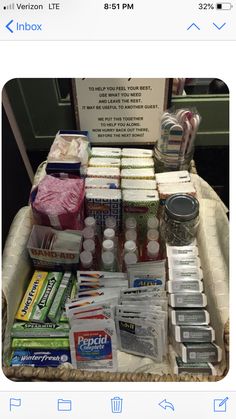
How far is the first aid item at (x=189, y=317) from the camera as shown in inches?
35.1

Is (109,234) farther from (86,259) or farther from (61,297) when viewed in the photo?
(61,297)

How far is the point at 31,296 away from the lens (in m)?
1.01

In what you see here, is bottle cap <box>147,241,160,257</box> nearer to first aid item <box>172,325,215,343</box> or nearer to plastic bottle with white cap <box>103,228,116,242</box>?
plastic bottle with white cap <box>103,228,116,242</box>

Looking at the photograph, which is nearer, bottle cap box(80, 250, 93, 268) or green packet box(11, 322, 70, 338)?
green packet box(11, 322, 70, 338)

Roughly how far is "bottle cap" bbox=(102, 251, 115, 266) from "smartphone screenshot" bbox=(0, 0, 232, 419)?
19 mm

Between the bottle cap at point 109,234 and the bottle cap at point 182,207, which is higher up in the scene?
the bottle cap at point 182,207

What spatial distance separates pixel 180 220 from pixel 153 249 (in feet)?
0.37

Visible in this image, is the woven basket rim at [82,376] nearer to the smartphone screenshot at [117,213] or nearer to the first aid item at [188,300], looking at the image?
the smartphone screenshot at [117,213]

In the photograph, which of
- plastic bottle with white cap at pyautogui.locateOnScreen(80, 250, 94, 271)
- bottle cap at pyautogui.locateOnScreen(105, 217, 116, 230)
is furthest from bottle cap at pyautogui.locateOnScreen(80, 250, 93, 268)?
bottle cap at pyautogui.locateOnScreen(105, 217, 116, 230)

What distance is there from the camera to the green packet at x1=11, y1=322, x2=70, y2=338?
2.98 ft
